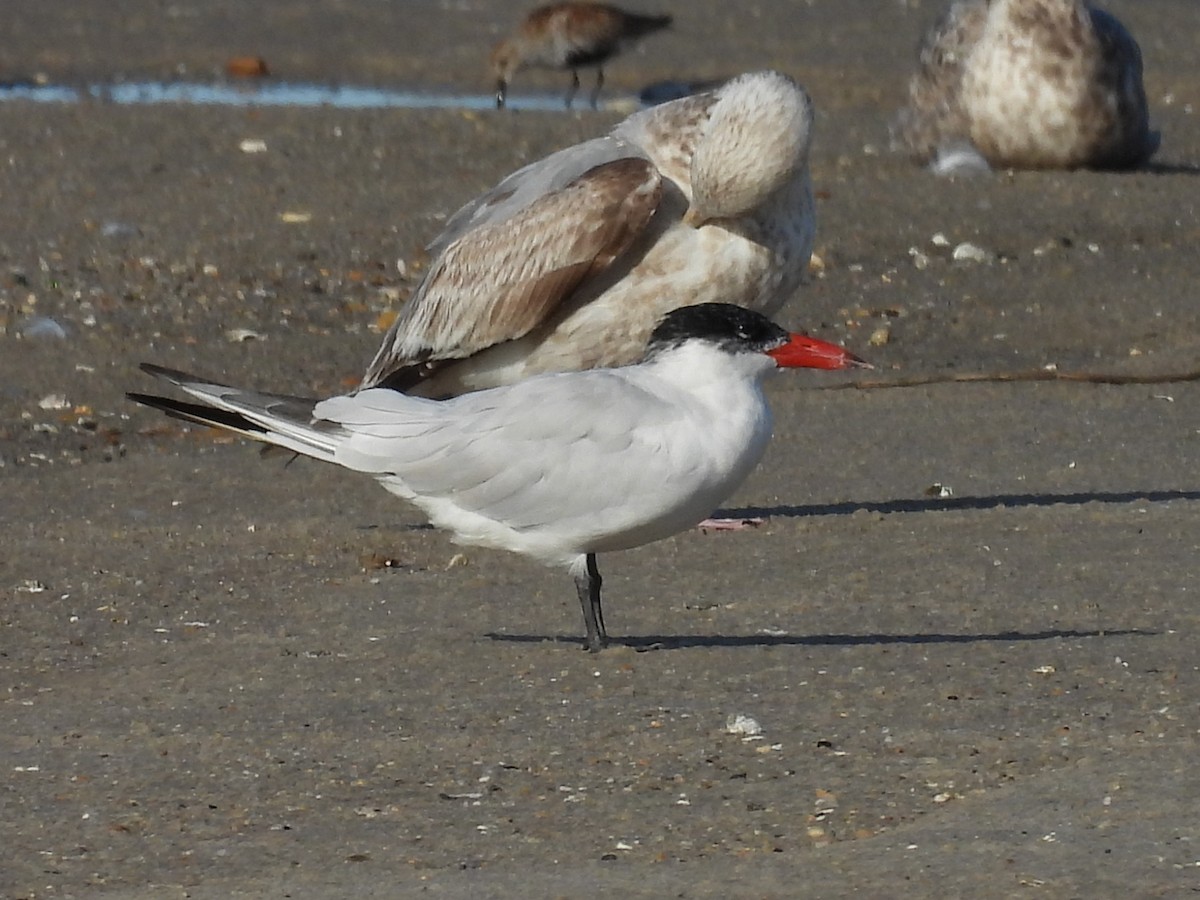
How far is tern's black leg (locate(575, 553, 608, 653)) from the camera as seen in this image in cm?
546

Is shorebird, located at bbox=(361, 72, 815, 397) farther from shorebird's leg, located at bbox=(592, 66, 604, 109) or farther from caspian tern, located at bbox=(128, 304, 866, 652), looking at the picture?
shorebird's leg, located at bbox=(592, 66, 604, 109)

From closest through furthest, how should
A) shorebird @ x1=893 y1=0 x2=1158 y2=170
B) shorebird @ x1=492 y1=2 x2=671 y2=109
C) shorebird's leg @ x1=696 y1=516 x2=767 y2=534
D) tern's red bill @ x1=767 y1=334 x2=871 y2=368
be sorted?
tern's red bill @ x1=767 y1=334 x2=871 y2=368, shorebird's leg @ x1=696 y1=516 x2=767 y2=534, shorebird @ x1=893 y1=0 x2=1158 y2=170, shorebird @ x1=492 y1=2 x2=671 y2=109

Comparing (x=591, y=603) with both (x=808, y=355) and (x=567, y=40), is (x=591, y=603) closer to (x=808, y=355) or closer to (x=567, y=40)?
(x=808, y=355)

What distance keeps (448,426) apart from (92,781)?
147cm

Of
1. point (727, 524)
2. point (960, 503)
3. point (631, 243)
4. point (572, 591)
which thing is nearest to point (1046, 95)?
point (960, 503)

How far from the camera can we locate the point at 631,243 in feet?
23.3

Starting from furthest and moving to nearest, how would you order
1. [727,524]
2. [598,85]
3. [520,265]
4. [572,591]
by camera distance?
[598,85]
[520,265]
[727,524]
[572,591]

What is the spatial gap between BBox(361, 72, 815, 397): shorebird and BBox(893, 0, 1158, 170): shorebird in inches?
221

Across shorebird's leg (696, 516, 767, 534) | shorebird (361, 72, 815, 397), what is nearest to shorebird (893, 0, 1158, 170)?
shorebird (361, 72, 815, 397)

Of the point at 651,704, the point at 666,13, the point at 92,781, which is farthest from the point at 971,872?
the point at 666,13

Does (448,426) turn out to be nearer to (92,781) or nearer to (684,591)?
(684,591)

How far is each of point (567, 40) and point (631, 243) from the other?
1058cm

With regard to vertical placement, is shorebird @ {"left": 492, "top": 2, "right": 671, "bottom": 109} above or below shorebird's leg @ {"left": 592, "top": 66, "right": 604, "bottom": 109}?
above

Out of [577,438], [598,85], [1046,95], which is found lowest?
[577,438]
